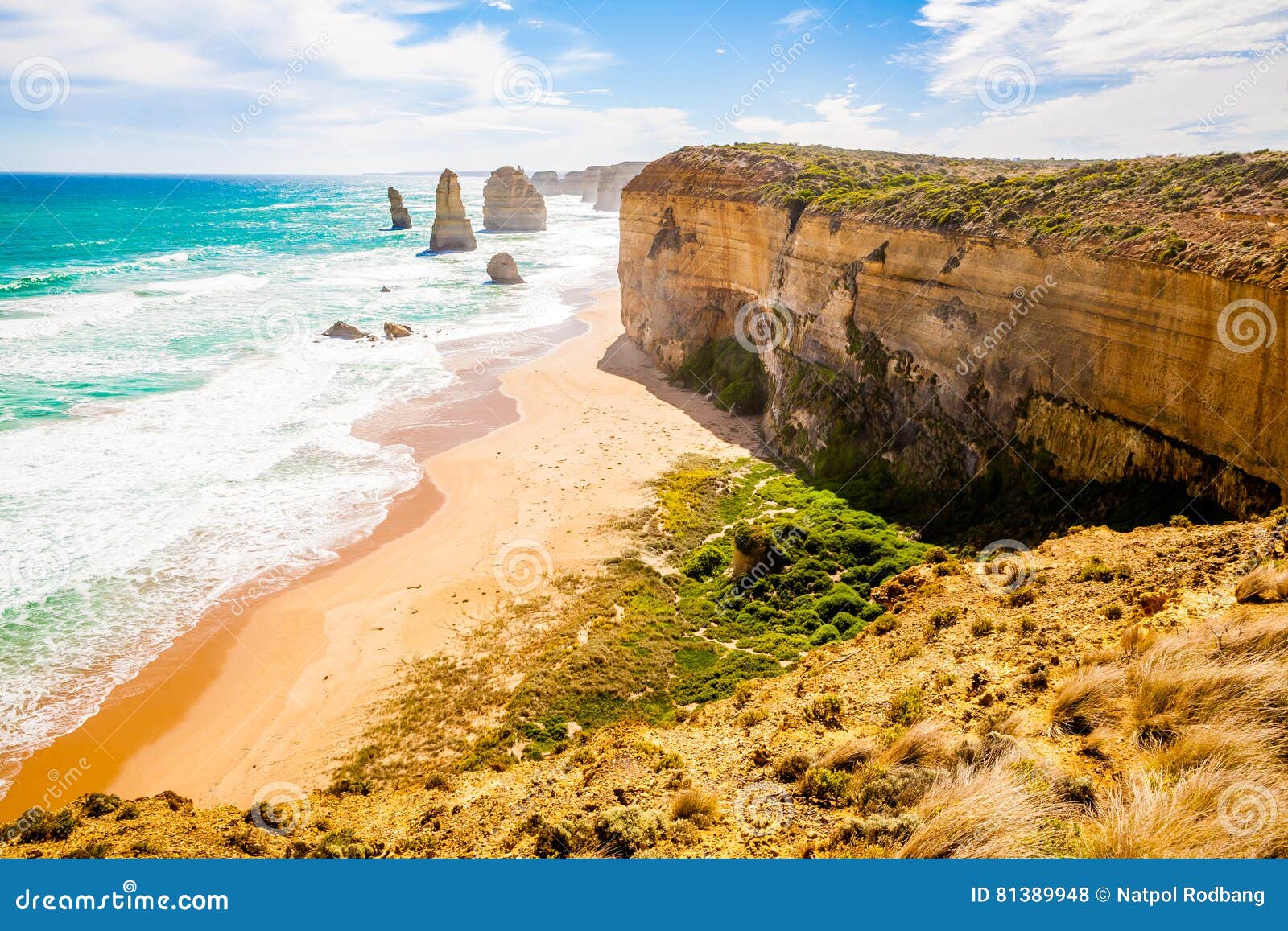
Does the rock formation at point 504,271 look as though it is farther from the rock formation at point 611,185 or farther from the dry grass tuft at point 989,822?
the rock formation at point 611,185

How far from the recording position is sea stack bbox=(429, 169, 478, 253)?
283 ft

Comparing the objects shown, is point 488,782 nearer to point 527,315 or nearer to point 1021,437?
point 1021,437

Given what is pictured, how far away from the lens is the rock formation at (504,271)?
220 feet

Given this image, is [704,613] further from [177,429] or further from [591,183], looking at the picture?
[591,183]

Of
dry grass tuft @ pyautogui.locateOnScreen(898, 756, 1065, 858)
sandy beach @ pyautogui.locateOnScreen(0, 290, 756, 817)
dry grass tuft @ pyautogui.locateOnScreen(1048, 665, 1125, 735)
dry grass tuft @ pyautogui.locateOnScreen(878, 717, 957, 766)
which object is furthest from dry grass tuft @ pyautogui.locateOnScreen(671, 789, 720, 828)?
sandy beach @ pyautogui.locateOnScreen(0, 290, 756, 817)

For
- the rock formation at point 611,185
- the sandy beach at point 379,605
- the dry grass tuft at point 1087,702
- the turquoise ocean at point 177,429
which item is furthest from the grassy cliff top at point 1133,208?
the rock formation at point 611,185

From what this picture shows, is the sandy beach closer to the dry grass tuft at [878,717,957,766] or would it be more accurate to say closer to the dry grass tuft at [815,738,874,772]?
the dry grass tuft at [815,738,874,772]

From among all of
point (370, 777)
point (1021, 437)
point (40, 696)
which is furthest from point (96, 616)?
point (1021, 437)

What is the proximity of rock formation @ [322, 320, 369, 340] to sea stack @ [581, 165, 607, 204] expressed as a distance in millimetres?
139637

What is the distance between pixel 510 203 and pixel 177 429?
8798 cm

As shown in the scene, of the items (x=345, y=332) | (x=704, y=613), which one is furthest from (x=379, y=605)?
(x=345, y=332)

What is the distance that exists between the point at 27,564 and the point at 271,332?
30.8 meters

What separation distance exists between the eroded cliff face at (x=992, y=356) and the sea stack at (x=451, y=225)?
61180mm

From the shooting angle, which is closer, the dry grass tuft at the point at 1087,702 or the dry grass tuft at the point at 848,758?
the dry grass tuft at the point at 1087,702
